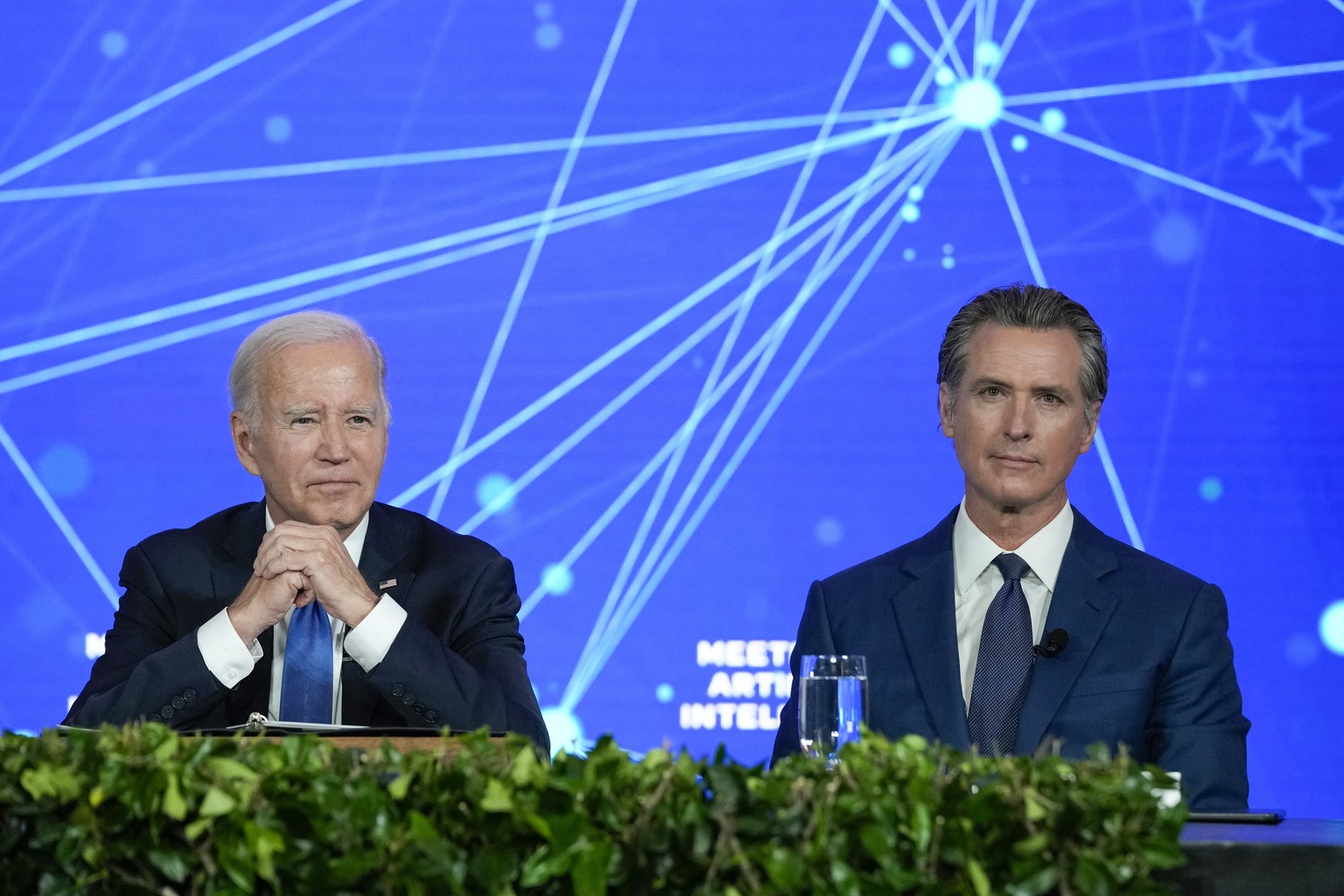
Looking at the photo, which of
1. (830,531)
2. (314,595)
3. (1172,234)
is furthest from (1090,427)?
(314,595)

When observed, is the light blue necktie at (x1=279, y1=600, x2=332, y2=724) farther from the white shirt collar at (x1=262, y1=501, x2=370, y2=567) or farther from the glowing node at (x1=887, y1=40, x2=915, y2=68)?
the glowing node at (x1=887, y1=40, x2=915, y2=68)

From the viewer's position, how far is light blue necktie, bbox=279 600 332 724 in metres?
2.95

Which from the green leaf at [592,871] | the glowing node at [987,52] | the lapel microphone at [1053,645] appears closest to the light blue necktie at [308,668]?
the lapel microphone at [1053,645]

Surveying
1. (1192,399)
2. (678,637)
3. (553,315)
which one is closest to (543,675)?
(678,637)

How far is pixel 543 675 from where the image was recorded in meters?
4.07

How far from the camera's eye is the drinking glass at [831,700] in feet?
7.55

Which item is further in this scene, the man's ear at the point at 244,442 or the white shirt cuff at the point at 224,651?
the man's ear at the point at 244,442

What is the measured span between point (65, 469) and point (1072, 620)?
8.67 feet

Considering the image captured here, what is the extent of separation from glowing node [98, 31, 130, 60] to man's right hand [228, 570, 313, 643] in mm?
1991

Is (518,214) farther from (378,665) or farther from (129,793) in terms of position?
(129,793)

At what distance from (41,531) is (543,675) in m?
1.36

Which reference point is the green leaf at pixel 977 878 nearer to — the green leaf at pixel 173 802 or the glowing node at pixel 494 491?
the green leaf at pixel 173 802

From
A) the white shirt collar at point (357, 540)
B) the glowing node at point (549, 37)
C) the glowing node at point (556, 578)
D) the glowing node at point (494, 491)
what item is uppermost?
the glowing node at point (549, 37)

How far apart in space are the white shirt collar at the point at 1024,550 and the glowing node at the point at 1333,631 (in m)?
1.45
